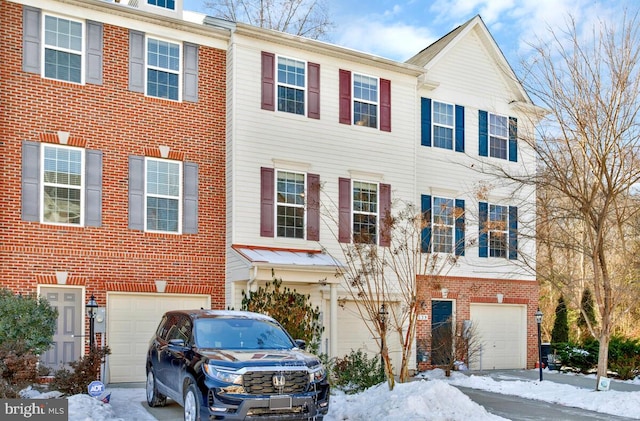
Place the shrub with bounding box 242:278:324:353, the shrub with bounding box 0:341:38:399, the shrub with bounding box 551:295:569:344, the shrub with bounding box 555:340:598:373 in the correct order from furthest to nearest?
1. the shrub with bounding box 551:295:569:344
2. the shrub with bounding box 555:340:598:373
3. the shrub with bounding box 242:278:324:353
4. the shrub with bounding box 0:341:38:399

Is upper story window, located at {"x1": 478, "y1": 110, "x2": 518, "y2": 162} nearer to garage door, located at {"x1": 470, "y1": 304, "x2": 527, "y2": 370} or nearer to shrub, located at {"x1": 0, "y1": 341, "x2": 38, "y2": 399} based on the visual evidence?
garage door, located at {"x1": 470, "y1": 304, "x2": 527, "y2": 370}

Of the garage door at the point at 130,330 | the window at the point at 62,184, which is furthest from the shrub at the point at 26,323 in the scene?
the garage door at the point at 130,330

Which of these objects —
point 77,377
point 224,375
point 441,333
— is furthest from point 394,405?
point 441,333

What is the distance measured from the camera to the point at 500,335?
2155 cm

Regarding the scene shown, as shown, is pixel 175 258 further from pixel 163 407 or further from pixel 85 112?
pixel 163 407

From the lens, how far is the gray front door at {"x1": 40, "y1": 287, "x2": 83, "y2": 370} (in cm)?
1466

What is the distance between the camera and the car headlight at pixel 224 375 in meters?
8.81

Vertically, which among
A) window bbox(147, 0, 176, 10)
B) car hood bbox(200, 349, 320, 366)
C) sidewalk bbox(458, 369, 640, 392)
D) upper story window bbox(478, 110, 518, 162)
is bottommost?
sidewalk bbox(458, 369, 640, 392)

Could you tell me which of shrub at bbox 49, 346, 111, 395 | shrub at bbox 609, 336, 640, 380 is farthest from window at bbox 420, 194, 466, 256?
shrub at bbox 49, 346, 111, 395

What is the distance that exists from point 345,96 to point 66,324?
9.19 m

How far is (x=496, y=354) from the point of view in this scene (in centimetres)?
2128

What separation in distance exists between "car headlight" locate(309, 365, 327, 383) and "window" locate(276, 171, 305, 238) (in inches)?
312

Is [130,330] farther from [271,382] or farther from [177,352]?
[271,382]

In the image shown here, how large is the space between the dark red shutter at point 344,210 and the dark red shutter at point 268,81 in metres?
2.83
